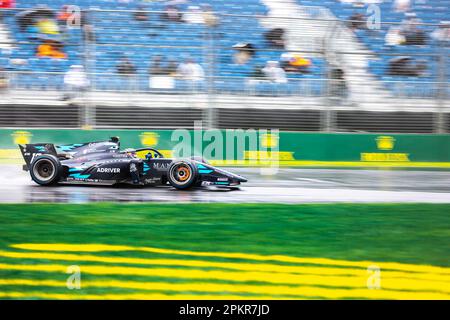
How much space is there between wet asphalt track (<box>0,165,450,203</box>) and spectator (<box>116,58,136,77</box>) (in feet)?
11.0

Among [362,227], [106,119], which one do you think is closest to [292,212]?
[362,227]

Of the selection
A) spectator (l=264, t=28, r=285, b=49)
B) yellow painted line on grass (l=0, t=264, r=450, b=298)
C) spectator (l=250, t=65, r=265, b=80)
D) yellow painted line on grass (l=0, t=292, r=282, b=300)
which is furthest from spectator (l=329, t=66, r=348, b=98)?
yellow painted line on grass (l=0, t=292, r=282, b=300)

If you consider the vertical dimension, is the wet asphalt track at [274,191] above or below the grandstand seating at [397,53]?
below

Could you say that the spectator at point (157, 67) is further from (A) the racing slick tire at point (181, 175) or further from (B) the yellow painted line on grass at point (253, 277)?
(B) the yellow painted line on grass at point (253, 277)

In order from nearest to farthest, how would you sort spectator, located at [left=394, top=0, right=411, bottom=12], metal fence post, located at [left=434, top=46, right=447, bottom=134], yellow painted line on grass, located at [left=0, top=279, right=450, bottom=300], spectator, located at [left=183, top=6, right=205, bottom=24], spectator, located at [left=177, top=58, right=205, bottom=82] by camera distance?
yellow painted line on grass, located at [left=0, top=279, right=450, bottom=300] < spectator, located at [left=177, top=58, right=205, bottom=82] < spectator, located at [left=183, top=6, right=205, bottom=24] < metal fence post, located at [left=434, top=46, right=447, bottom=134] < spectator, located at [left=394, top=0, right=411, bottom=12]

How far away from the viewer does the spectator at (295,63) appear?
45.1 ft

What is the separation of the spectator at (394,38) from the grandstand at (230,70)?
107mm

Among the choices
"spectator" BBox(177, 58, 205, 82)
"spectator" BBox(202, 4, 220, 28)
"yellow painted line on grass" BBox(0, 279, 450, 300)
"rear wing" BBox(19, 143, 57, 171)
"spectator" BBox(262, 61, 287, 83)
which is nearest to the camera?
"yellow painted line on grass" BBox(0, 279, 450, 300)

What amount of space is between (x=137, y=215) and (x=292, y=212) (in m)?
1.80

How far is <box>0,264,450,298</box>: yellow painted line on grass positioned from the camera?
475cm

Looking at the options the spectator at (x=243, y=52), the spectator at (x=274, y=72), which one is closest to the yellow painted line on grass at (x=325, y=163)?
the spectator at (x=274, y=72)

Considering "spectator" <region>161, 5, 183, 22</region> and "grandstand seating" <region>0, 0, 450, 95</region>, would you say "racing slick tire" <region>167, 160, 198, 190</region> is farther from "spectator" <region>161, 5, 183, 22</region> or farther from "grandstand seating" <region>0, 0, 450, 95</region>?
"spectator" <region>161, 5, 183, 22</region>

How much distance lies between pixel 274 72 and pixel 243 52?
0.84 metres

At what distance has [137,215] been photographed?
6.63 meters
